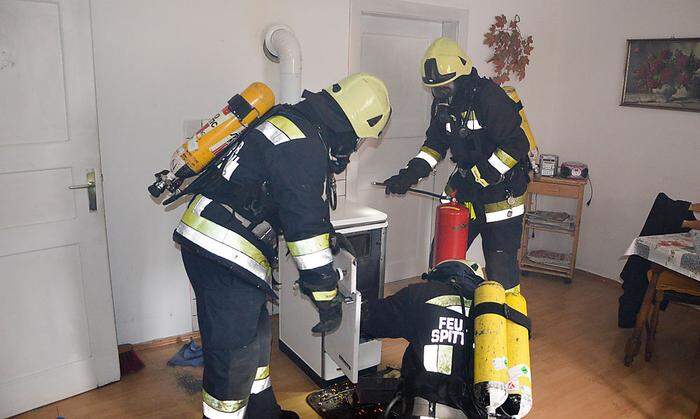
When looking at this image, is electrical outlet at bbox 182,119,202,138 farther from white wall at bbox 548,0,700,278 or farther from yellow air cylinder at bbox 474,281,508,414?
white wall at bbox 548,0,700,278

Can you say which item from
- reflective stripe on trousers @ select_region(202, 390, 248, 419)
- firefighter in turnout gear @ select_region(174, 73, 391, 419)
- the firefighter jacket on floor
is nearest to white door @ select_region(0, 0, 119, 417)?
firefighter in turnout gear @ select_region(174, 73, 391, 419)

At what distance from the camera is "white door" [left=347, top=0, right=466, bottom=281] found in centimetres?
391

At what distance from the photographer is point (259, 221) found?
217 cm

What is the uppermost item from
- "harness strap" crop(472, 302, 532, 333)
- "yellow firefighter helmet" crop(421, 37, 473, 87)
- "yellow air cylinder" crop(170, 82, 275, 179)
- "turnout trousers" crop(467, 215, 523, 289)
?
"yellow firefighter helmet" crop(421, 37, 473, 87)

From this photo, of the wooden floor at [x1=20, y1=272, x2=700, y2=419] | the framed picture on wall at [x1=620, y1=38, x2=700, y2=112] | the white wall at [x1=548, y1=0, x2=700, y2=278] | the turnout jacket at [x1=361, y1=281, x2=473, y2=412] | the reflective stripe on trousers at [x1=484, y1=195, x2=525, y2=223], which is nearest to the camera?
the turnout jacket at [x1=361, y1=281, x2=473, y2=412]

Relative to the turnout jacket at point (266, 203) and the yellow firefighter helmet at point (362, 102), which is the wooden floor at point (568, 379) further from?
the yellow firefighter helmet at point (362, 102)

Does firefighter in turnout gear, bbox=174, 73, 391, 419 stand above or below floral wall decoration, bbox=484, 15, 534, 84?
below

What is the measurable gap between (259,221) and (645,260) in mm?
2852

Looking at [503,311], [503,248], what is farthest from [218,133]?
[503,248]

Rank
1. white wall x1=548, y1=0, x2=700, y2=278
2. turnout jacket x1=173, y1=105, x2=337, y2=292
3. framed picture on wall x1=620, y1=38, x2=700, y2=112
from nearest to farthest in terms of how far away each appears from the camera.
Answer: turnout jacket x1=173, y1=105, x2=337, y2=292
framed picture on wall x1=620, y1=38, x2=700, y2=112
white wall x1=548, y1=0, x2=700, y2=278

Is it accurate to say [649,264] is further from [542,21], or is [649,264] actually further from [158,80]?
[158,80]

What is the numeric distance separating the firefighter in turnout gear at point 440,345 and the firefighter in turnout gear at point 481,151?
1316 mm

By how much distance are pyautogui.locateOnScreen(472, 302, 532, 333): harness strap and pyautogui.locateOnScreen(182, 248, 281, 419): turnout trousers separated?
0.90 m

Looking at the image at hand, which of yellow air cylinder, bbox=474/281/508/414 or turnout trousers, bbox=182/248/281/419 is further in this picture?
turnout trousers, bbox=182/248/281/419
